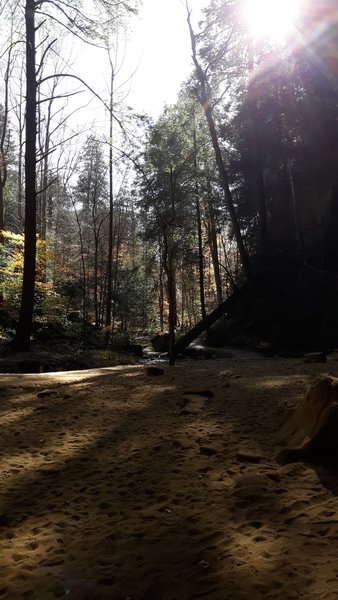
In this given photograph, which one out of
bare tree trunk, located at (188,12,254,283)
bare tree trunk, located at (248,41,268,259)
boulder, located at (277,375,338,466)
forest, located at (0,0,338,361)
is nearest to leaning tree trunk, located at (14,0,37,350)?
forest, located at (0,0,338,361)

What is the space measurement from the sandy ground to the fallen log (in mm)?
10537

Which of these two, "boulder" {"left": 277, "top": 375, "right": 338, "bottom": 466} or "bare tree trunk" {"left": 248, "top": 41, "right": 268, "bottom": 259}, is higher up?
"bare tree trunk" {"left": 248, "top": 41, "right": 268, "bottom": 259}

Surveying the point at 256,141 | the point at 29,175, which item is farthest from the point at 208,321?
the point at 256,141

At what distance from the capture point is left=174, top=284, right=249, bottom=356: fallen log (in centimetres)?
1683

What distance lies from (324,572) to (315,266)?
2056 centimetres

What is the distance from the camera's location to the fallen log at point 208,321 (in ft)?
55.2

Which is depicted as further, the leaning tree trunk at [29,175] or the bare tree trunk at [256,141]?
the bare tree trunk at [256,141]

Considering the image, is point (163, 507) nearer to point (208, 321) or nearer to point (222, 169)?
point (208, 321)

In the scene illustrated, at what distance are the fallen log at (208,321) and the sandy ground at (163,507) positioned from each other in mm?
10537

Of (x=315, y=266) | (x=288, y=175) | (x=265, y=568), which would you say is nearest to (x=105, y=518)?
(x=265, y=568)

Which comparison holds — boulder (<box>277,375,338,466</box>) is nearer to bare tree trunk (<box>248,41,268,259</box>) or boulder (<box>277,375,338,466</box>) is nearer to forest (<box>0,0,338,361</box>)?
forest (<box>0,0,338,361</box>)

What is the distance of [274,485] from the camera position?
277 centimetres

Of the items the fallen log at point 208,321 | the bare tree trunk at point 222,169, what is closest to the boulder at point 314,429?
the fallen log at point 208,321

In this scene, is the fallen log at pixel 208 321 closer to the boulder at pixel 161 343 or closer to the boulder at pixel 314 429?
the boulder at pixel 161 343
